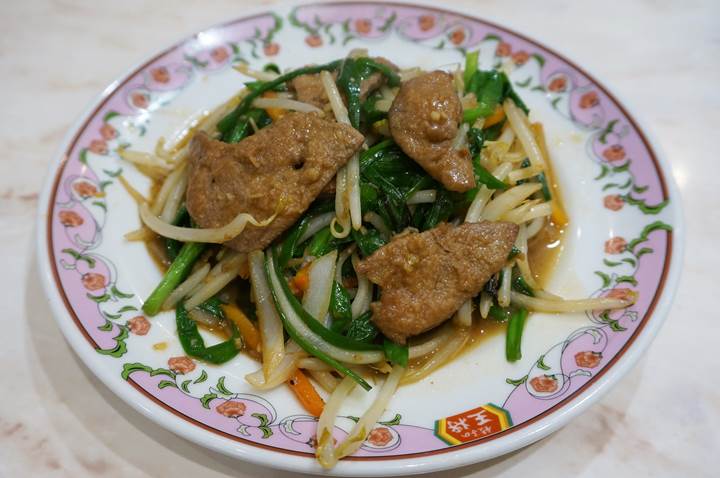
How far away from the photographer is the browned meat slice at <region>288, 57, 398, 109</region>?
2.85 metres

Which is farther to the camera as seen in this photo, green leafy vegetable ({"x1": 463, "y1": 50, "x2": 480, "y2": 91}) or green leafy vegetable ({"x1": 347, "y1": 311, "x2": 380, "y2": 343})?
green leafy vegetable ({"x1": 463, "y1": 50, "x2": 480, "y2": 91})

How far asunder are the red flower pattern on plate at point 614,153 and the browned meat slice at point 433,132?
0.89 meters

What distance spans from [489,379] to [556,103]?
1.79 metres

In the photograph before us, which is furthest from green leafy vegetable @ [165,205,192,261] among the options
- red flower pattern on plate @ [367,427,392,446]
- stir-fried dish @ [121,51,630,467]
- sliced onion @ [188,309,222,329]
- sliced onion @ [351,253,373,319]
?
red flower pattern on plate @ [367,427,392,446]

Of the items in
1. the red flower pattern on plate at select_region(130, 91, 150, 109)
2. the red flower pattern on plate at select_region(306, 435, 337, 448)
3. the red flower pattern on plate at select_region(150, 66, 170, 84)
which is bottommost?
the red flower pattern on plate at select_region(306, 435, 337, 448)

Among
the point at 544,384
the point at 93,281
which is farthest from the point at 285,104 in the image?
the point at 544,384

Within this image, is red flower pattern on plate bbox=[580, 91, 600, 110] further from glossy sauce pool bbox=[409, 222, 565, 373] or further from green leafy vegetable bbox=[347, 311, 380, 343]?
green leafy vegetable bbox=[347, 311, 380, 343]

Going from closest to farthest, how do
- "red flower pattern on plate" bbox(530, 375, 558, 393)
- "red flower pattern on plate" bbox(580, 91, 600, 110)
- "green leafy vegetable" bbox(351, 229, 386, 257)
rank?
"red flower pattern on plate" bbox(530, 375, 558, 393) < "green leafy vegetable" bbox(351, 229, 386, 257) < "red flower pattern on plate" bbox(580, 91, 600, 110)

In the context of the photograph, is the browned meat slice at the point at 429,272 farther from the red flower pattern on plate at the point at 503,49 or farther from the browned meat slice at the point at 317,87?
the red flower pattern on plate at the point at 503,49

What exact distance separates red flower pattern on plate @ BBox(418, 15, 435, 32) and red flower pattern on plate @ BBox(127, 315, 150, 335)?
2.48 metres

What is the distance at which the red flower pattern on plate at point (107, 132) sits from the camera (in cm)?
302

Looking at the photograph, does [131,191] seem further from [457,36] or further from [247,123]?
[457,36]

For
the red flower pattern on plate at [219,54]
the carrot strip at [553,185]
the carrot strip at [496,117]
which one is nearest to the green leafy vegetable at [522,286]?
the carrot strip at [553,185]

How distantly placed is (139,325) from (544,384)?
1714 millimetres
